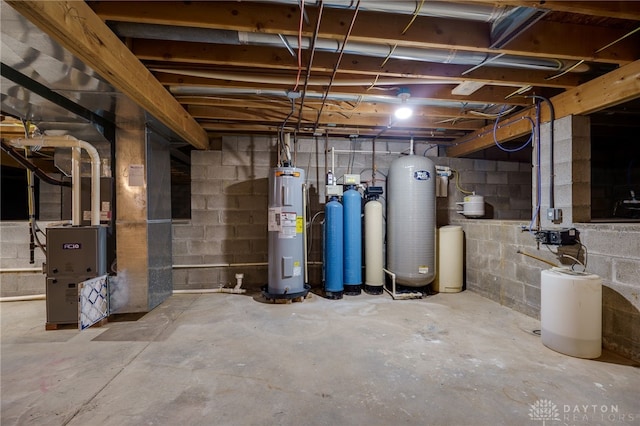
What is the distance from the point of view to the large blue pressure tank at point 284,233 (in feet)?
10.4

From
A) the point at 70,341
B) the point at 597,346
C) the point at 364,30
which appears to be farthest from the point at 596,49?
the point at 70,341

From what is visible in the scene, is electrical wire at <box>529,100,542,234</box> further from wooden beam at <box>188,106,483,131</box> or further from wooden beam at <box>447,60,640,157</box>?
wooden beam at <box>188,106,483,131</box>

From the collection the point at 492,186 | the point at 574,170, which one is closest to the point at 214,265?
the point at 574,170

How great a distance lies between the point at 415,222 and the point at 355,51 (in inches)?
81.6

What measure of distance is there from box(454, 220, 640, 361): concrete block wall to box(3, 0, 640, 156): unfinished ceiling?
41.1 inches

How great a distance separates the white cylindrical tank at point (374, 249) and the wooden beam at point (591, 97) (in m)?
1.65

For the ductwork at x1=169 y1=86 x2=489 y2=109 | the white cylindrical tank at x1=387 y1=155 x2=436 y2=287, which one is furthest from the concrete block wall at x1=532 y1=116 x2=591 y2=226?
the white cylindrical tank at x1=387 y1=155 x2=436 y2=287

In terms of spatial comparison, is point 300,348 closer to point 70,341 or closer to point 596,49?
point 70,341

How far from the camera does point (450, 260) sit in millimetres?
3598

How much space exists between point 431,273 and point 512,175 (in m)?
2.11

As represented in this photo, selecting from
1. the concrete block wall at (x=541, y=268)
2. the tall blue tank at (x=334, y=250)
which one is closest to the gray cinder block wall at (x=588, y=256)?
the concrete block wall at (x=541, y=268)

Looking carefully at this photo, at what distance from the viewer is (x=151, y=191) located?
3006mm

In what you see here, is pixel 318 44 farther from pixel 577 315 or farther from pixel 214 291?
pixel 214 291

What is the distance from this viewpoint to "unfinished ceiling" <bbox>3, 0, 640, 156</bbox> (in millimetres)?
1519
